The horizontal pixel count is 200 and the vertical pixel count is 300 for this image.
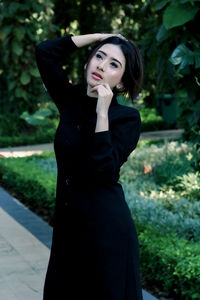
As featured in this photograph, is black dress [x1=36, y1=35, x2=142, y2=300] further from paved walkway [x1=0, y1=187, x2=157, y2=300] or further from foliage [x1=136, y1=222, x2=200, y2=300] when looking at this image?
paved walkway [x1=0, y1=187, x2=157, y2=300]

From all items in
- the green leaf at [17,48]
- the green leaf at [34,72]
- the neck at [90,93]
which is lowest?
the green leaf at [34,72]

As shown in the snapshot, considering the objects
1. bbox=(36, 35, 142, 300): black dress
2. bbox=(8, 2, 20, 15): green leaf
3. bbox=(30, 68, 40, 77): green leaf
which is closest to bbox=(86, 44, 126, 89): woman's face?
bbox=(36, 35, 142, 300): black dress

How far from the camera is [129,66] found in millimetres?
2311

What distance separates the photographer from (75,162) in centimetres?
224

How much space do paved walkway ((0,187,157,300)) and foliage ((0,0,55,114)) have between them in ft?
18.6

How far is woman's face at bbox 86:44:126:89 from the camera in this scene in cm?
226

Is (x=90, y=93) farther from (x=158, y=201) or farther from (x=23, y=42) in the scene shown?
(x=23, y=42)

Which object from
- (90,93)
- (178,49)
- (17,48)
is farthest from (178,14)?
(17,48)

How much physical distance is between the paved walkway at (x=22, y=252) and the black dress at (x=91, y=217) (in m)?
1.55

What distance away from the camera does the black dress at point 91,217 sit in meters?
2.22

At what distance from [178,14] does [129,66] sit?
2766 mm

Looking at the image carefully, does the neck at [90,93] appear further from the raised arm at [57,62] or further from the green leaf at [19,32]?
the green leaf at [19,32]

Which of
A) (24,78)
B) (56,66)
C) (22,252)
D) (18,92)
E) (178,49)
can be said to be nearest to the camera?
(56,66)

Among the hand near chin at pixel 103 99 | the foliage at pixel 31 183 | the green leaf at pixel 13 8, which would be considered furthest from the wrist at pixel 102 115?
the green leaf at pixel 13 8
